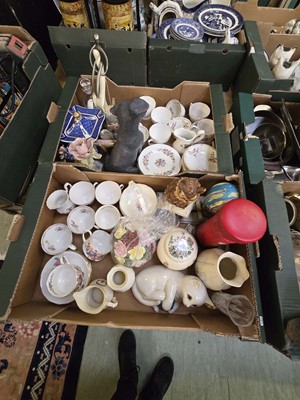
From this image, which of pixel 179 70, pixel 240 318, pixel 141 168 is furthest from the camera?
pixel 179 70

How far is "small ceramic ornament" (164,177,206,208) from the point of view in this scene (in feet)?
2.17

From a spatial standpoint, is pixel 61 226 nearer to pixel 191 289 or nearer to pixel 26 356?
pixel 191 289

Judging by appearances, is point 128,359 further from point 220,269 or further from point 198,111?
point 198,111

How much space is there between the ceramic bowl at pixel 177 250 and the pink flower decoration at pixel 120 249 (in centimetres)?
11

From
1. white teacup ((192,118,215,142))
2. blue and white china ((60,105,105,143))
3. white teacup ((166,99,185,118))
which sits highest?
white teacup ((166,99,185,118))

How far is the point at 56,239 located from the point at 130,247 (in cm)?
26

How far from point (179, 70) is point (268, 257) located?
83 centimetres

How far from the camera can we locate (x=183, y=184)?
0.67 m

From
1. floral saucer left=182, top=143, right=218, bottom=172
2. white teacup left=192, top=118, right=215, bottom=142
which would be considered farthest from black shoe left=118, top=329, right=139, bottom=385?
white teacup left=192, top=118, right=215, bottom=142

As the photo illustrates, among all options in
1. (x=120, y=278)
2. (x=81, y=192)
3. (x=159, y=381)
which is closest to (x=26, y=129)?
(x=81, y=192)

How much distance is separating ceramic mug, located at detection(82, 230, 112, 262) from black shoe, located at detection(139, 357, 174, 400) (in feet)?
2.11

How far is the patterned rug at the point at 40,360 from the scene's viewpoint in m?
1.02

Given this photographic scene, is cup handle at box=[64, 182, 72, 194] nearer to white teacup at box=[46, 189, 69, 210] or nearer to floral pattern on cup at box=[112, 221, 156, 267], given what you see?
white teacup at box=[46, 189, 69, 210]

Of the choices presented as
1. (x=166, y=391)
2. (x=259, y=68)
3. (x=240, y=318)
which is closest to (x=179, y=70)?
(x=259, y=68)
